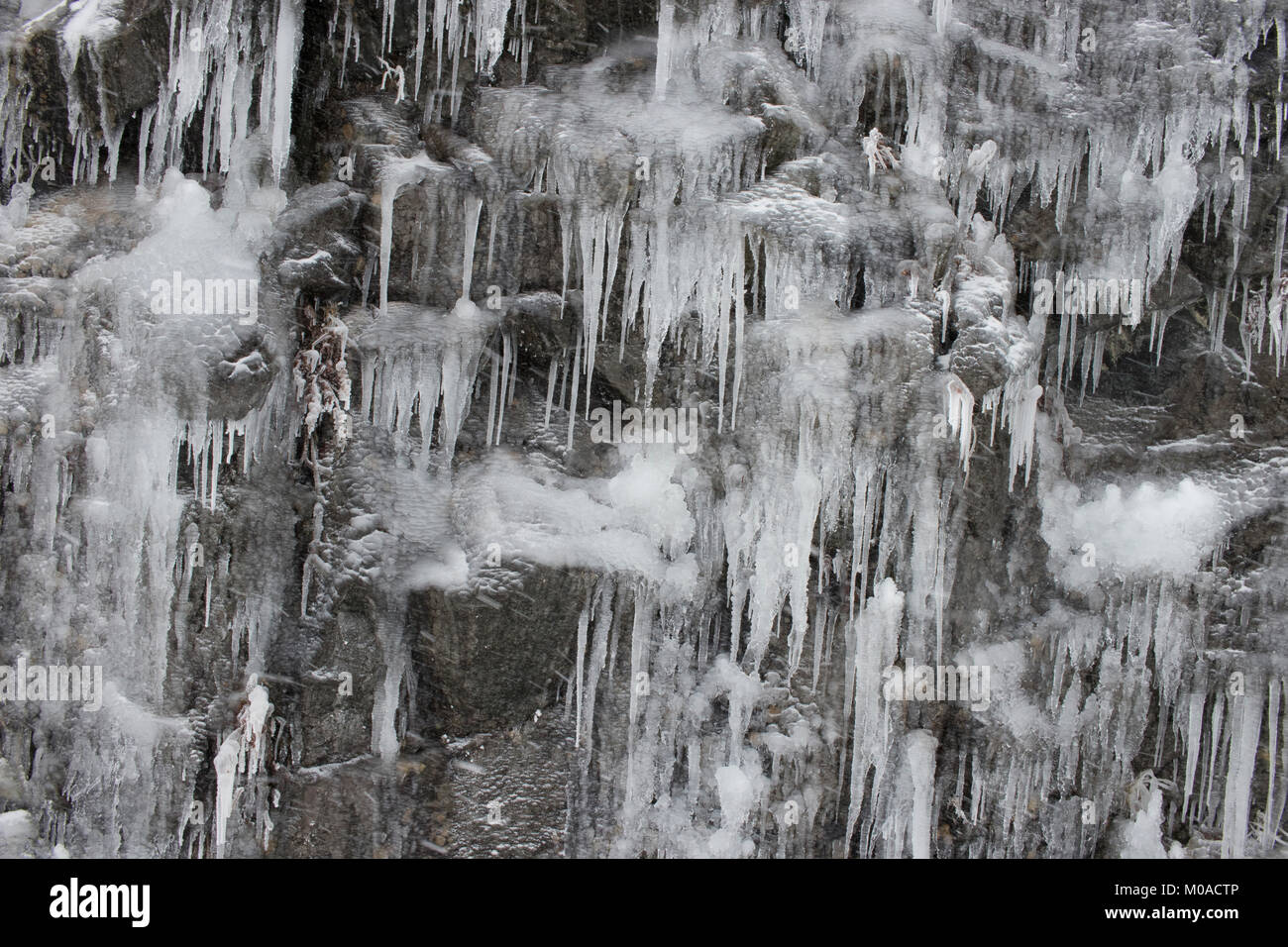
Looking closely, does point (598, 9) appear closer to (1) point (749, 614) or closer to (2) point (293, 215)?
(2) point (293, 215)

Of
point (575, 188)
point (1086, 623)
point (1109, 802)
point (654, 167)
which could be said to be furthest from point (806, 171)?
point (1109, 802)

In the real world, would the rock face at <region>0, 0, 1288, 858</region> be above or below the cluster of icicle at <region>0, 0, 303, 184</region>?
below

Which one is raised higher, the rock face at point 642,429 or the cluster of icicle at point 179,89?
the cluster of icicle at point 179,89

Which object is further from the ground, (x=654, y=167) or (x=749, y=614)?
(x=654, y=167)

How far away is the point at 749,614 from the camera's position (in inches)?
304

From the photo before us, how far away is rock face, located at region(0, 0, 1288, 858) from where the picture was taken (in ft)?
23.0

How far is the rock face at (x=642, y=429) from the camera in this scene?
6996 mm

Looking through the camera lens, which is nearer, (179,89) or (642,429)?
(179,89)

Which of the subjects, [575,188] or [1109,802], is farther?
[1109,802]

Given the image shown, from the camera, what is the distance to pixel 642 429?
7.76m

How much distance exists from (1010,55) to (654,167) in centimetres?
283

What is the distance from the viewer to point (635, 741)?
7.64 meters

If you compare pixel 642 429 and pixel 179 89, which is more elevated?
pixel 179 89

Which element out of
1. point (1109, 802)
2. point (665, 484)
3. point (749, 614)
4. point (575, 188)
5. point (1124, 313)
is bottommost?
point (1109, 802)
